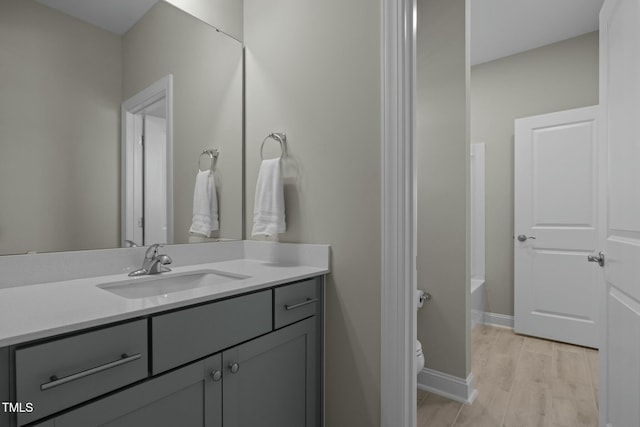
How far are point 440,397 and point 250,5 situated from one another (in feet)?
7.93

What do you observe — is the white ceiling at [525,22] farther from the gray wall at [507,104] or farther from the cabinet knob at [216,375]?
the cabinet knob at [216,375]

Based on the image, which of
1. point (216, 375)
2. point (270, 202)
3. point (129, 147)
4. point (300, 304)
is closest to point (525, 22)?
point (270, 202)

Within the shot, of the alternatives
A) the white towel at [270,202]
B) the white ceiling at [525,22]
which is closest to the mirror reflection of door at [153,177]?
the white towel at [270,202]

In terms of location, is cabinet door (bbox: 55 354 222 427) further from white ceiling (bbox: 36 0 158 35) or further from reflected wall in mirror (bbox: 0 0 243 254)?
white ceiling (bbox: 36 0 158 35)

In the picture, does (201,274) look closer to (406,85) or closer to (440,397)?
(406,85)

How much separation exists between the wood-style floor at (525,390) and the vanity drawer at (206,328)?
3.85 feet

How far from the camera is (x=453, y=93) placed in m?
1.97

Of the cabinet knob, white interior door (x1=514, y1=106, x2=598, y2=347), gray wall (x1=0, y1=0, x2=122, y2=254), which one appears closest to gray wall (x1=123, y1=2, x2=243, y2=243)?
gray wall (x1=0, y1=0, x2=122, y2=254)

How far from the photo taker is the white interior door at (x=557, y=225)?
269cm

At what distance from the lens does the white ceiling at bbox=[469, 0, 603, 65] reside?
8.34 ft

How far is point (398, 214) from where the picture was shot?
125cm

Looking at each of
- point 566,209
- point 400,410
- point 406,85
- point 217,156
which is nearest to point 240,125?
point 217,156

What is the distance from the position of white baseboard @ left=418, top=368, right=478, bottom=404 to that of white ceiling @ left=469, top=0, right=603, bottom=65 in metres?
2.65

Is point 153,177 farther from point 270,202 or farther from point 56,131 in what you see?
point 270,202
